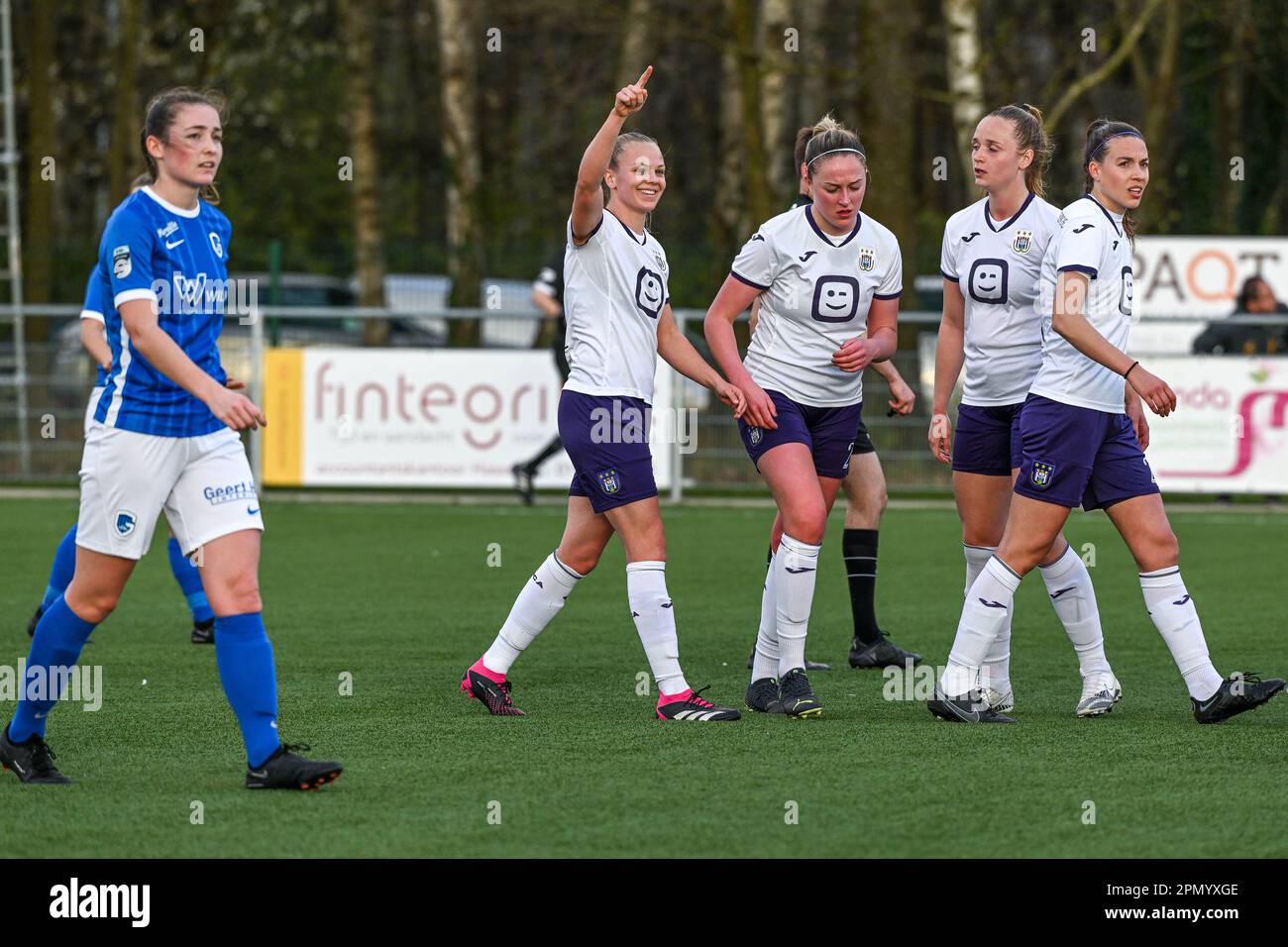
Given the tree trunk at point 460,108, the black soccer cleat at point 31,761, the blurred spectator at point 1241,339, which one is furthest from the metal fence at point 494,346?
the black soccer cleat at point 31,761

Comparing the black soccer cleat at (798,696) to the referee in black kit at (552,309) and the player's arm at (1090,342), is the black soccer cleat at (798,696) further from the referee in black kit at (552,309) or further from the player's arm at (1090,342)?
the referee in black kit at (552,309)

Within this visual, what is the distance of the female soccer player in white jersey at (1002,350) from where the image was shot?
23.2ft

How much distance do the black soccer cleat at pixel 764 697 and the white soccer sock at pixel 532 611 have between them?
2.44 feet

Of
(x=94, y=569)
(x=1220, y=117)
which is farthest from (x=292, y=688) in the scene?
(x=1220, y=117)

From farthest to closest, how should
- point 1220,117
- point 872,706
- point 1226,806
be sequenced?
point 1220,117 < point 872,706 < point 1226,806

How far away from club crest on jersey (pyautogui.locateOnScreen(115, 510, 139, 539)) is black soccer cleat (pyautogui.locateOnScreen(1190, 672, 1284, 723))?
355 cm

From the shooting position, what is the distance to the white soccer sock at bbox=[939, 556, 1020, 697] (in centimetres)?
683

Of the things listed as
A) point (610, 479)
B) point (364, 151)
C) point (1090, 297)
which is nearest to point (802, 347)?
point (610, 479)

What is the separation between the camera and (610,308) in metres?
6.91

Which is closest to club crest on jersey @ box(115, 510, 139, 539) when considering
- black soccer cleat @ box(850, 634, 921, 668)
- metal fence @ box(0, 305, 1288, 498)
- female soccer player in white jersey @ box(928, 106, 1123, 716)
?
female soccer player in white jersey @ box(928, 106, 1123, 716)

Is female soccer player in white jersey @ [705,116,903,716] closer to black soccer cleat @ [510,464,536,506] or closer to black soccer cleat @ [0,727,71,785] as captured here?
black soccer cleat @ [0,727,71,785]

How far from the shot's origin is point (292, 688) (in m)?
7.75
